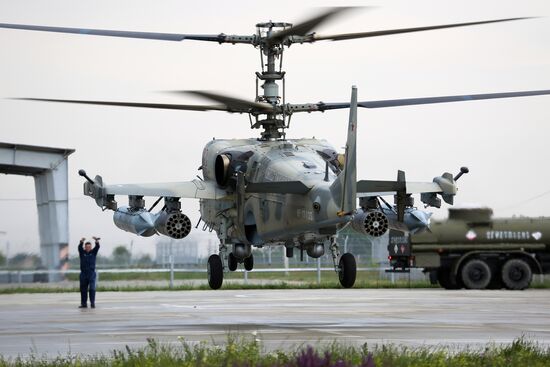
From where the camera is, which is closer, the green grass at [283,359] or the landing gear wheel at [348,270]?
the green grass at [283,359]

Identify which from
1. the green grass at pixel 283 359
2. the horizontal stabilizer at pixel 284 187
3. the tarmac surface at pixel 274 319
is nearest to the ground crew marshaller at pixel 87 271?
the tarmac surface at pixel 274 319

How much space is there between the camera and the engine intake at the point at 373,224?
89.9 ft

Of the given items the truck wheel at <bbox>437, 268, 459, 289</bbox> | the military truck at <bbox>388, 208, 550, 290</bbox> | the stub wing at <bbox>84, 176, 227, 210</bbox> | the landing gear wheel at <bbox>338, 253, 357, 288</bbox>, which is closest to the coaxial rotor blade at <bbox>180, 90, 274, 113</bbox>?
the stub wing at <bbox>84, 176, 227, 210</bbox>

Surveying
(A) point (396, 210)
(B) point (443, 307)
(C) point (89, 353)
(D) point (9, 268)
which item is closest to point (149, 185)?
(A) point (396, 210)

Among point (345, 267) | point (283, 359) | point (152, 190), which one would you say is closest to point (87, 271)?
point (152, 190)

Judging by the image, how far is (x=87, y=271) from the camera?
3388cm

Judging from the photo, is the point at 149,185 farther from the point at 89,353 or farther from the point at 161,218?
the point at 89,353

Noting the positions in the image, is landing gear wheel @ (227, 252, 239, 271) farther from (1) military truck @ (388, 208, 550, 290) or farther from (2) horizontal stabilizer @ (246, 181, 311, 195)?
(1) military truck @ (388, 208, 550, 290)

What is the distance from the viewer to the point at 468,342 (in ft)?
68.3

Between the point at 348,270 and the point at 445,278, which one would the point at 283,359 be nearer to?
the point at 348,270

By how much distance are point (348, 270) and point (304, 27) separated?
5763 mm

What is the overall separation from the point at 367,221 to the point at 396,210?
1.08 meters

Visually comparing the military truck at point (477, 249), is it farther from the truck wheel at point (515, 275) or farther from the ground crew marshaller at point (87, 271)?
the ground crew marshaller at point (87, 271)

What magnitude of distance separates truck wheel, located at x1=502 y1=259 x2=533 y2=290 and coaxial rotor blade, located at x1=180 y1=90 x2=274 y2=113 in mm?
19694
